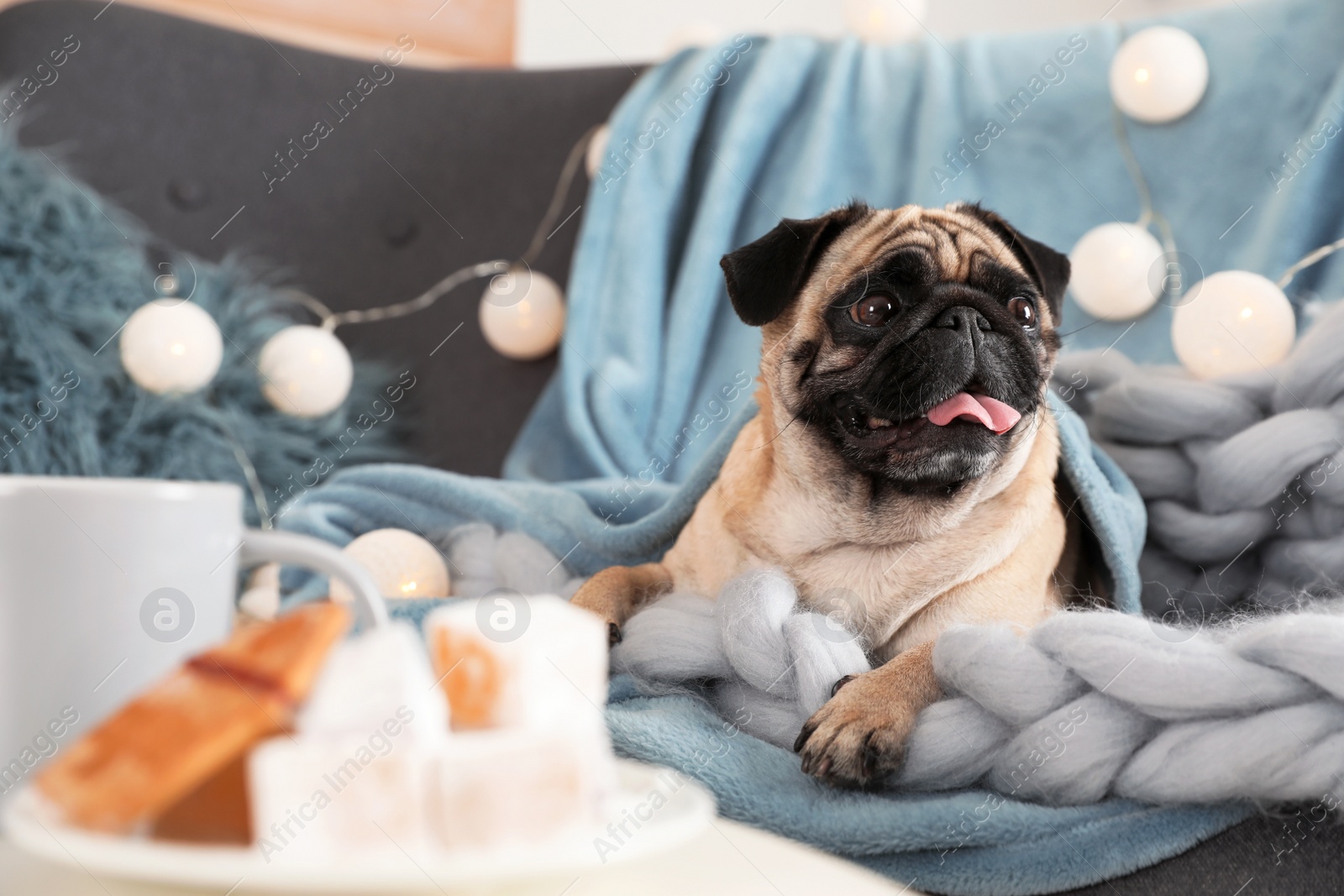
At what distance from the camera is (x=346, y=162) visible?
8.09 ft

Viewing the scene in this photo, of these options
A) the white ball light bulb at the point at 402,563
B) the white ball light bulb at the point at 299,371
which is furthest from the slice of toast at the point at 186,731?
the white ball light bulb at the point at 299,371

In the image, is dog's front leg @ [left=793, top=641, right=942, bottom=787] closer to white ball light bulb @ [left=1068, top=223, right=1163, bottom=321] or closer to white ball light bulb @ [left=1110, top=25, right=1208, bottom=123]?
white ball light bulb @ [left=1068, top=223, right=1163, bottom=321]

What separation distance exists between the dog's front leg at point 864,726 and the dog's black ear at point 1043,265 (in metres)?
0.66

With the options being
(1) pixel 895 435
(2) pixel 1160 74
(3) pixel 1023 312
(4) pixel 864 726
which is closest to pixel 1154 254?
(2) pixel 1160 74

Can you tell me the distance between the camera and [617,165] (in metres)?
2.28

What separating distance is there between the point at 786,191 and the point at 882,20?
51 cm

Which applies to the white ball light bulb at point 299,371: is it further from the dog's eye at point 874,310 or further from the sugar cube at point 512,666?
the sugar cube at point 512,666

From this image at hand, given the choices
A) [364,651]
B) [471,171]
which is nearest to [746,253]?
[364,651]

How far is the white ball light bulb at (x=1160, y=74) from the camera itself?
1.96 m

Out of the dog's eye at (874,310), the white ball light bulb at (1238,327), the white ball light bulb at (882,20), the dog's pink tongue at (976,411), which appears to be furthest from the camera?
the white ball light bulb at (882,20)

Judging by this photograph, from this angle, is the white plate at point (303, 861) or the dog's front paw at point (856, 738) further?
the dog's front paw at point (856, 738)

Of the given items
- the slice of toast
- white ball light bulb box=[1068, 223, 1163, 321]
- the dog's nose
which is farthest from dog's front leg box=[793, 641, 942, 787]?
white ball light bulb box=[1068, 223, 1163, 321]
